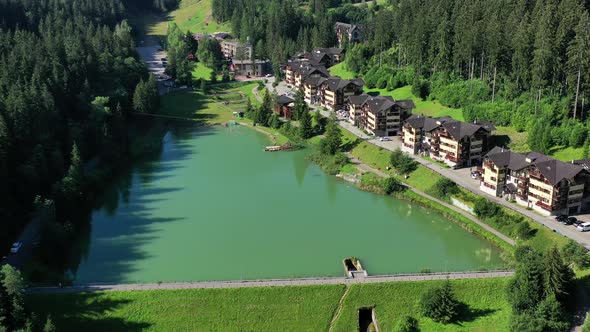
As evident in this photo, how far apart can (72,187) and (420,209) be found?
25233 millimetres

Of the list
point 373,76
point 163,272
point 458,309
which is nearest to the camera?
point 458,309

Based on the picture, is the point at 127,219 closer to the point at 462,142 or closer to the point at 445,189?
the point at 445,189

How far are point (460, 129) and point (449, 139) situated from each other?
1187mm

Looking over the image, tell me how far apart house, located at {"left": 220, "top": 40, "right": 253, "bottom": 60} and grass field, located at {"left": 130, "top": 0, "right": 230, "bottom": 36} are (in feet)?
46.1

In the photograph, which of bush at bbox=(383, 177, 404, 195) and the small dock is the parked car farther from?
the small dock

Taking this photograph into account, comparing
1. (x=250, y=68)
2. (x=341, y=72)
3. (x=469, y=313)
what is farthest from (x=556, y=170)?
(x=250, y=68)

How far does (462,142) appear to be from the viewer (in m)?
46.7

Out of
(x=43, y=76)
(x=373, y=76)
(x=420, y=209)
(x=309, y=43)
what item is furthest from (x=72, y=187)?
(x=309, y=43)

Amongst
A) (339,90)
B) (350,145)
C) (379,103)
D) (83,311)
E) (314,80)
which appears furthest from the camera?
(314,80)

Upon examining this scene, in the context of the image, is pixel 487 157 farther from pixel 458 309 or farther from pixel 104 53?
pixel 104 53

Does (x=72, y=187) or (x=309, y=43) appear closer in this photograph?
(x=72, y=187)

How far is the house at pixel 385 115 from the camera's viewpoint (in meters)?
56.1

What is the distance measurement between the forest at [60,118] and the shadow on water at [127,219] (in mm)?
1571

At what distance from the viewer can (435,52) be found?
63969mm
